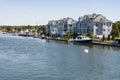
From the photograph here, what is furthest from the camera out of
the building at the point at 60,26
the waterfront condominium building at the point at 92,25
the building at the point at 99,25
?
the building at the point at 60,26

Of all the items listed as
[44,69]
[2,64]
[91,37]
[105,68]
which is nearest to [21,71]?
[44,69]

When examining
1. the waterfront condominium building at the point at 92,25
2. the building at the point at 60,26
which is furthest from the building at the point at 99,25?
the building at the point at 60,26

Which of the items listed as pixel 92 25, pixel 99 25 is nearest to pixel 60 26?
pixel 92 25

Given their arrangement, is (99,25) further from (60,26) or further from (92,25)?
(60,26)

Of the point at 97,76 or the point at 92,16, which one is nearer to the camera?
the point at 97,76

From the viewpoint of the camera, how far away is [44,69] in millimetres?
26781

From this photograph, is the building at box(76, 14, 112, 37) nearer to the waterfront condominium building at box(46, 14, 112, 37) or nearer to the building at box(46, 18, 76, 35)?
the waterfront condominium building at box(46, 14, 112, 37)

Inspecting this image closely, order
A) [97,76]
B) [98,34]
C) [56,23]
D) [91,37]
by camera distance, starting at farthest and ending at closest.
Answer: [56,23] → [98,34] → [91,37] → [97,76]

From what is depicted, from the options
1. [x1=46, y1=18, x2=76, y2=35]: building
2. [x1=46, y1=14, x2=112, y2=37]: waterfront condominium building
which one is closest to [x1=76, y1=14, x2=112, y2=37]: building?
[x1=46, y1=14, x2=112, y2=37]: waterfront condominium building

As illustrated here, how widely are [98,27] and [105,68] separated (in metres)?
54.1

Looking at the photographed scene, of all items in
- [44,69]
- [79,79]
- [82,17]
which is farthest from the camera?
[82,17]

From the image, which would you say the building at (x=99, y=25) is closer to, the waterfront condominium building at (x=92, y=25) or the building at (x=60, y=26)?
the waterfront condominium building at (x=92, y=25)

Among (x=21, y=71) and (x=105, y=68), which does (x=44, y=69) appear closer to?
(x=21, y=71)

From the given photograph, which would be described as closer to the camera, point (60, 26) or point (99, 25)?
point (99, 25)
